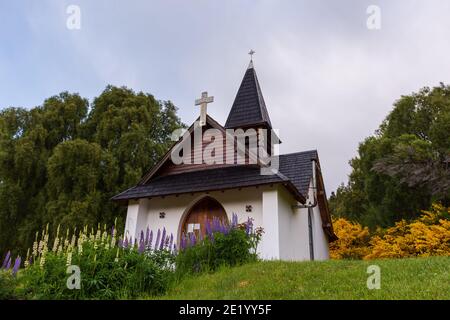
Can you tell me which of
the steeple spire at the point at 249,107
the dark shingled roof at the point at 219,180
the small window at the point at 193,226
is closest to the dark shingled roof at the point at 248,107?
the steeple spire at the point at 249,107

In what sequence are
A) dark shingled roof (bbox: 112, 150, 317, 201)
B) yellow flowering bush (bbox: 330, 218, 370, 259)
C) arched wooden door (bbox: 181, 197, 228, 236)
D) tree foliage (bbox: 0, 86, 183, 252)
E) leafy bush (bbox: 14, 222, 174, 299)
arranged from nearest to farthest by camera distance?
leafy bush (bbox: 14, 222, 174, 299), dark shingled roof (bbox: 112, 150, 317, 201), arched wooden door (bbox: 181, 197, 228, 236), tree foliage (bbox: 0, 86, 183, 252), yellow flowering bush (bbox: 330, 218, 370, 259)

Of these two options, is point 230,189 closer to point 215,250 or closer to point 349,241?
point 215,250

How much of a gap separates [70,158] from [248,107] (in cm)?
919

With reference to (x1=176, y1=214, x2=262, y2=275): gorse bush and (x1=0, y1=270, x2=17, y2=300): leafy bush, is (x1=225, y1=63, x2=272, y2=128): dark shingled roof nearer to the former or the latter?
(x1=176, y1=214, x2=262, y2=275): gorse bush

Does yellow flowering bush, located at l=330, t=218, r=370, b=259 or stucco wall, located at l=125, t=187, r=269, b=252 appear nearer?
stucco wall, located at l=125, t=187, r=269, b=252

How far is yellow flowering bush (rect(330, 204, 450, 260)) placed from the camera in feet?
42.3

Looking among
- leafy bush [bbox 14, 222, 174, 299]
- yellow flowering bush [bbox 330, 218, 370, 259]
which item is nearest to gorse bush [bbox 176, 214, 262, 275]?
leafy bush [bbox 14, 222, 174, 299]

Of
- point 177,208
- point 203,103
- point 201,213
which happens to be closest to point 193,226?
point 201,213

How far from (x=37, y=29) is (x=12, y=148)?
1054cm

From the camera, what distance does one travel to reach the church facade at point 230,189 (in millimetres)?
10703

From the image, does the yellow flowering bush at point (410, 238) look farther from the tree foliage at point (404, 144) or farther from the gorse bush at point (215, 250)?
the gorse bush at point (215, 250)

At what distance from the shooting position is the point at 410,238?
1438 cm

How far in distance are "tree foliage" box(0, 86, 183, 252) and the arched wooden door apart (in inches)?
245

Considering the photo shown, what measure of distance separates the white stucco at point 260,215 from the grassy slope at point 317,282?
2.96 metres
